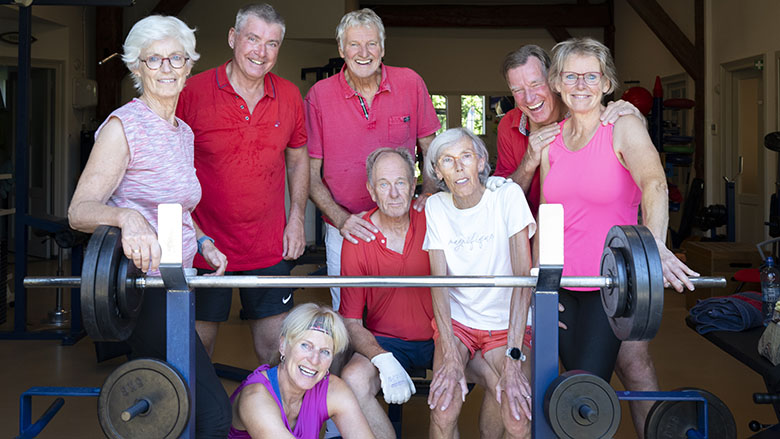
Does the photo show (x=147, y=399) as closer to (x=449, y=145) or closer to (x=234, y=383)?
(x=449, y=145)

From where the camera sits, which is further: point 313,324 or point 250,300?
point 250,300

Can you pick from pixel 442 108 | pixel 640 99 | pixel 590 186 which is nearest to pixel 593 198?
pixel 590 186

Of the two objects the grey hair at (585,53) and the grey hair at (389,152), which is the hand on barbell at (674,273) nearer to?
the grey hair at (585,53)

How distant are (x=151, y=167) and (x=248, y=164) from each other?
0.74 metres

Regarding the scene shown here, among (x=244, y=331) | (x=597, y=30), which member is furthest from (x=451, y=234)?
(x=597, y=30)

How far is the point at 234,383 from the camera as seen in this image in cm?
403

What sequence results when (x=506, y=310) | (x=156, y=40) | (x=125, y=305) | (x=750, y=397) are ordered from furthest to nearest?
(x=750, y=397)
(x=506, y=310)
(x=156, y=40)
(x=125, y=305)

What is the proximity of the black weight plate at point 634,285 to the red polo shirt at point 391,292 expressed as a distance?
3.32ft

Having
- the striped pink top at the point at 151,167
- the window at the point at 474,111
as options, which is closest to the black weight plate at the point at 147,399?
the striped pink top at the point at 151,167

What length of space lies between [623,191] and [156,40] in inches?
55.5

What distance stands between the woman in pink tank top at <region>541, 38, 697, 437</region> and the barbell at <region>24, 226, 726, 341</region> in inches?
18.4

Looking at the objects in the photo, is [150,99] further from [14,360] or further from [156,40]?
[14,360]

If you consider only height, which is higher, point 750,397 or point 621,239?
point 621,239

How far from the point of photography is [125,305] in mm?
1751
